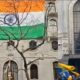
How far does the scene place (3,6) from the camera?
49.0 m

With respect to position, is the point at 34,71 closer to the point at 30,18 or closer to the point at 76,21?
the point at 30,18

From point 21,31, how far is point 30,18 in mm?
1498

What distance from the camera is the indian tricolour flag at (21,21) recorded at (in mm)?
48312

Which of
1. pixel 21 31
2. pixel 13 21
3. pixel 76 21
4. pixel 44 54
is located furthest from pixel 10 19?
pixel 76 21

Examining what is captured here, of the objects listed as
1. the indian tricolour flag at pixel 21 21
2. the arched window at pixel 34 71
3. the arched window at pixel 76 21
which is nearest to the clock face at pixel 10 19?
the indian tricolour flag at pixel 21 21

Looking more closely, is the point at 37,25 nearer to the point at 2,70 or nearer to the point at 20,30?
the point at 20,30

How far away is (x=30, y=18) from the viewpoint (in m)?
48.7

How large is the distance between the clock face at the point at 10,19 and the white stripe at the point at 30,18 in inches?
11.1

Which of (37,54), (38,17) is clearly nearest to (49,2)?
(38,17)

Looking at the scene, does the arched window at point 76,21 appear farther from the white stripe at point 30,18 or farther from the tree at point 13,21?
the tree at point 13,21

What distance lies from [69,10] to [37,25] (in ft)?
11.3

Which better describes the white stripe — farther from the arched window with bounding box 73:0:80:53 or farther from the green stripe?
the arched window with bounding box 73:0:80:53

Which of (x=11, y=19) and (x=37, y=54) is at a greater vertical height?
(x=11, y=19)

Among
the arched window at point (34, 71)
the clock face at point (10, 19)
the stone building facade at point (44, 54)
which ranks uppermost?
the clock face at point (10, 19)
